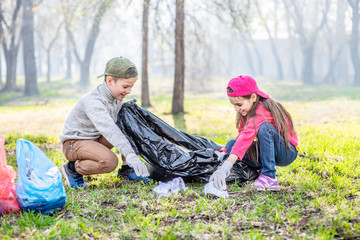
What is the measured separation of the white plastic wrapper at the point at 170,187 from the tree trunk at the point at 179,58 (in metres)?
5.67

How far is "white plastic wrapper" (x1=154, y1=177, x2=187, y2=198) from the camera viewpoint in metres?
2.89

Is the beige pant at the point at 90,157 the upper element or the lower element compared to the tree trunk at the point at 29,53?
lower

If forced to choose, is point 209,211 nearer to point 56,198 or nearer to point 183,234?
point 183,234

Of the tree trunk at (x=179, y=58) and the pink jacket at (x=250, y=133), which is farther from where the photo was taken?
the tree trunk at (x=179, y=58)

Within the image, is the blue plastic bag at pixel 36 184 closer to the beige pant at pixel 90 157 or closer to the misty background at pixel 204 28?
the beige pant at pixel 90 157

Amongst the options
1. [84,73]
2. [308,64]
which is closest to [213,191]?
[84,73]

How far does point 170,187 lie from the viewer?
2973 mm

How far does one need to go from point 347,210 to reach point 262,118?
0.99 m

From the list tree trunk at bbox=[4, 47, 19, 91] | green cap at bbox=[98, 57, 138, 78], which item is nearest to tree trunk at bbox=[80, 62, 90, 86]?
tree trunk at bbox=[4, 47, 19, 91]

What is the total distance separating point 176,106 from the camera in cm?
877

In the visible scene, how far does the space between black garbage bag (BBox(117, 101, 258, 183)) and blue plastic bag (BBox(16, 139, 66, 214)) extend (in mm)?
924

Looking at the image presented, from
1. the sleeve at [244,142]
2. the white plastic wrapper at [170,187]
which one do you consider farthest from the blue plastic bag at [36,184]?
the sleeve at [244,142]

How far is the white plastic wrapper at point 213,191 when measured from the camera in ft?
9.15

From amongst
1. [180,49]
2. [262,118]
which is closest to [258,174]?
[262,118]
